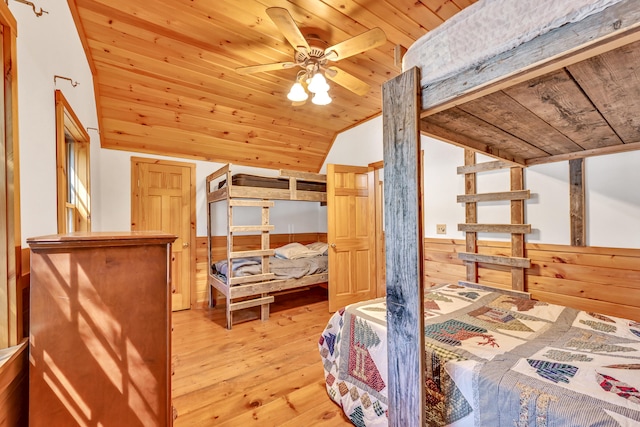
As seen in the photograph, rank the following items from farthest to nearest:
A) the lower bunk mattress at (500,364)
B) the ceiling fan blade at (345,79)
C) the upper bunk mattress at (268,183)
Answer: the upper bunk mattress at (268,183) → the ceiling fan blade at (345,79) → the lower bunk mattress at (500,364)

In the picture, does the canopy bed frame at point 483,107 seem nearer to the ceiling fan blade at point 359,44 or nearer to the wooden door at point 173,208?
the ceiling fan blade at point 359,44

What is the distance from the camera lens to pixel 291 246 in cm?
425

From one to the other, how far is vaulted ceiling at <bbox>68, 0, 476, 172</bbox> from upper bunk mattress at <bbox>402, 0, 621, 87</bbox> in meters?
1.40

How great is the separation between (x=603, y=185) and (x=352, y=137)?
117 inches

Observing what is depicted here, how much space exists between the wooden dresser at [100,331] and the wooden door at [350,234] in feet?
8.41

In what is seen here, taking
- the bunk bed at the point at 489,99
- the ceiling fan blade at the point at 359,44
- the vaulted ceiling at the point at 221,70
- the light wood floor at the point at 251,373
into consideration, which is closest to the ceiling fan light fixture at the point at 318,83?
the ceiling fan blade at the point at 359,44

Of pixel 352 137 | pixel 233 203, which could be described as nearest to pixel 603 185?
pixel 352 137

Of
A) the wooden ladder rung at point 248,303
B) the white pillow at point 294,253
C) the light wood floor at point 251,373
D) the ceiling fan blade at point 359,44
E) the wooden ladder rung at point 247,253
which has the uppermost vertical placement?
the ceiling fan blade at point 359,44

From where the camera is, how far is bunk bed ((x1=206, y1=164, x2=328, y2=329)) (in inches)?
126

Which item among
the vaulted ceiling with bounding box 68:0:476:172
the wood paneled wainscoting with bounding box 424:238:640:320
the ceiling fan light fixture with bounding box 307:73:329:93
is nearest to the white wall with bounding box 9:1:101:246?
the vaulted ceiling with bounding box 68:0:476:172

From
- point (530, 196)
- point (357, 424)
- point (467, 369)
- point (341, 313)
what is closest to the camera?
point (467, 369)

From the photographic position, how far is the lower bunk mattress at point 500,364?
36.5 inches

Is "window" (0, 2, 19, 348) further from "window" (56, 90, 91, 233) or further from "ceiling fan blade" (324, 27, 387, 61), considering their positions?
"ceiling fan blade" (324, 27, 387, 61)

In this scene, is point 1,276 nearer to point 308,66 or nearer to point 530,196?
point 308,66
